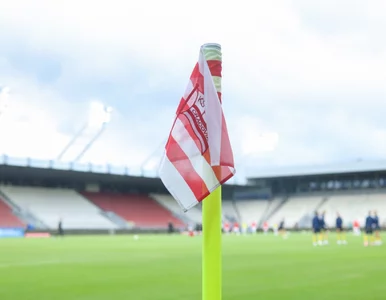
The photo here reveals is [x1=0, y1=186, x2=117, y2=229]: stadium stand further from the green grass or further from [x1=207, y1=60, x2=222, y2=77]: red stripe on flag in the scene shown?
[x1=207, y1=60, x2=222, y2=77]: red stripe on flag

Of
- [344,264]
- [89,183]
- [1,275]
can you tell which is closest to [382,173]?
[89,183]

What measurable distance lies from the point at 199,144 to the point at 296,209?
66.7 metres

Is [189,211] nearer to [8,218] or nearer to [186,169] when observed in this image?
[8,218]

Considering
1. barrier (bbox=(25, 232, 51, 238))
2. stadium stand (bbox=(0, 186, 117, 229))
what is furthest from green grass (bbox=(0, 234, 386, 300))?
stadium stand (bbox=(0, 186, 117, 229))

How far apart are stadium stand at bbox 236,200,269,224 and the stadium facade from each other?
0.13 m

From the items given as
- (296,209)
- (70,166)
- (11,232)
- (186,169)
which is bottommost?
(186,169)

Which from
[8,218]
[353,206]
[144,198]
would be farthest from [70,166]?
[353,206]

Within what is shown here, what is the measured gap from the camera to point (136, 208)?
6506cm

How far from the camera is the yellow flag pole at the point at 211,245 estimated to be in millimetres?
3799

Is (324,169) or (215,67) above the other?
(324,169)

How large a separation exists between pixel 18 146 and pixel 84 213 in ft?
32.2

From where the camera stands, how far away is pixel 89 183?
64.9 m

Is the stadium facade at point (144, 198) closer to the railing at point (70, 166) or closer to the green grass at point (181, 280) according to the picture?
the railing at point (70, 166)

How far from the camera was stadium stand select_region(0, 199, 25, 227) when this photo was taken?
5042 centimetres
